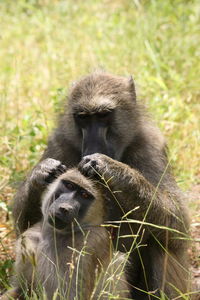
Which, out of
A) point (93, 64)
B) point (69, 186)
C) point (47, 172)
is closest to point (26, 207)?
point (47, 172)

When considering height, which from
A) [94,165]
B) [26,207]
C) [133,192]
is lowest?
[26,207]

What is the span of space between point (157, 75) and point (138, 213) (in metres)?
3.68

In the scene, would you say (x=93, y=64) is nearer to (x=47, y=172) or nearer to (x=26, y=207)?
(x=26, y=207)

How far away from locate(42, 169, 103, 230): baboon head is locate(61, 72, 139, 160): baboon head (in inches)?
19.8

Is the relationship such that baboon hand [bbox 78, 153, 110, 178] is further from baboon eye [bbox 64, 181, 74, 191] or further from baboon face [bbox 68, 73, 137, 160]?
baboon face [bbox 68, 73, 137, 160]

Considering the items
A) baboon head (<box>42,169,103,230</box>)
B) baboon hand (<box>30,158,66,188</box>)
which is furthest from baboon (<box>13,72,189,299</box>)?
baboon head (<box>42,169,103,230</box>)

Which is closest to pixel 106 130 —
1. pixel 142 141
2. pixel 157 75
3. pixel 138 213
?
pixel 142 141

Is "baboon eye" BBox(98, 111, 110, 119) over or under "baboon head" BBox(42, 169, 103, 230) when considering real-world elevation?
over

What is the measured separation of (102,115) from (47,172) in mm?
727

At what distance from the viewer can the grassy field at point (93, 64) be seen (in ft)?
22.8

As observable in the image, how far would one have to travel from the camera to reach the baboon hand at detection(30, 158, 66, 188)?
4855 mm

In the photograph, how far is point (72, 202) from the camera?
4.36 meters

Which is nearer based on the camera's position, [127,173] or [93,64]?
[127,173]

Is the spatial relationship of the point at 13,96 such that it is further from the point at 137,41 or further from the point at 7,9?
the point at 7,9
